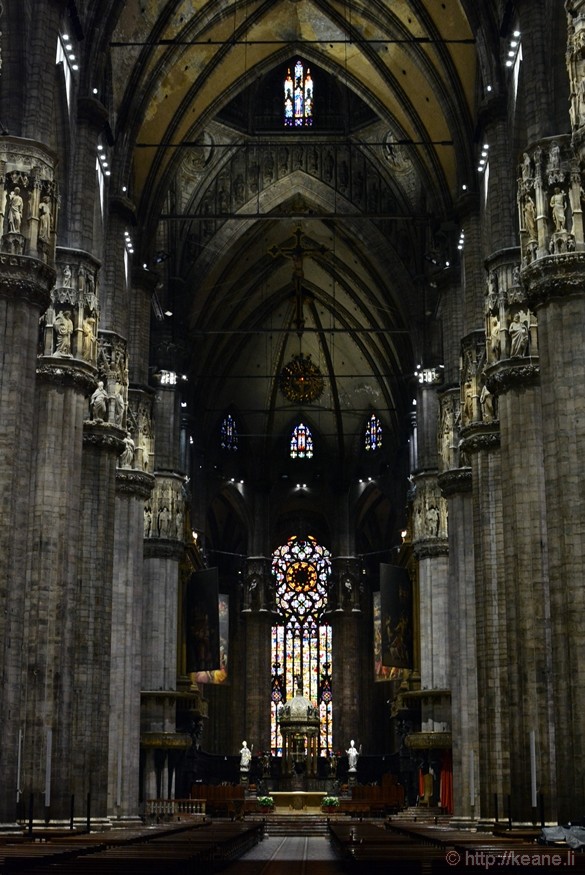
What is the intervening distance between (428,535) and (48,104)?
25269 millimetres

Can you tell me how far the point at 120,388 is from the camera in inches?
1443

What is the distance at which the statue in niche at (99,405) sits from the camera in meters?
35.5

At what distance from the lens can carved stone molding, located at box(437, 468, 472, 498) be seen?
40000 mm

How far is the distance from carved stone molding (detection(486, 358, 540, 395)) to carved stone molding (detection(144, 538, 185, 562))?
21.1 metres

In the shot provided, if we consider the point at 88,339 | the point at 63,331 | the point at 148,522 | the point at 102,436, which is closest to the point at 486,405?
the point at 102,436

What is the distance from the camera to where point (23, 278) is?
2570 centimetres

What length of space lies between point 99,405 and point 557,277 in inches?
589

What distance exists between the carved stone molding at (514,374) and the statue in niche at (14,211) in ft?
37.9

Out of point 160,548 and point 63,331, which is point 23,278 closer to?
point 63,331

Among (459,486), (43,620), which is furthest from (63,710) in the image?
(459,486)

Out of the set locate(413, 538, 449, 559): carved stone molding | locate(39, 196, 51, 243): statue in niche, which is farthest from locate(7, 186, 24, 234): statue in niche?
locate(413, 538, 449, 559): carved stone molding

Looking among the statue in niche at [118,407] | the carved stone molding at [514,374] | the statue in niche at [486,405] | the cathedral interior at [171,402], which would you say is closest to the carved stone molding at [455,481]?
the cathedral interior at [171,402]

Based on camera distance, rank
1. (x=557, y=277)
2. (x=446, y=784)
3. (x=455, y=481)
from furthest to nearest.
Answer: (x=446, y=784) → (x=455, y=481) → (x=557, y=277)

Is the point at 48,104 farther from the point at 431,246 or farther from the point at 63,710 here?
the point at 431,246
